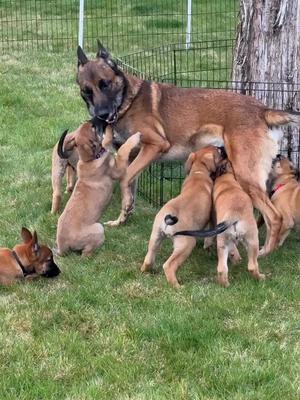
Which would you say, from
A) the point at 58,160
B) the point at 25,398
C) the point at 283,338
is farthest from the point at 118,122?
the point at 25,398

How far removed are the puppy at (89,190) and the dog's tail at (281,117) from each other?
3.88ft

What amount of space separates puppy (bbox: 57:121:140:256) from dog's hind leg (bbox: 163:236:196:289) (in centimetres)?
81

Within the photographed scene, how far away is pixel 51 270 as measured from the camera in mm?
5520

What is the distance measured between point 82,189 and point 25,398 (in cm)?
250

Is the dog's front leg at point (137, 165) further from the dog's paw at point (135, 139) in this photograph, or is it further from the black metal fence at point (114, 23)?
the black metal fence at point (114, 23)

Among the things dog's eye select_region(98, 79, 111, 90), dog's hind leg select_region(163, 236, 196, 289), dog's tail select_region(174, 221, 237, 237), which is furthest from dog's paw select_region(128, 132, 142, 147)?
dog's tail select_region(174, 221, 237, 237)

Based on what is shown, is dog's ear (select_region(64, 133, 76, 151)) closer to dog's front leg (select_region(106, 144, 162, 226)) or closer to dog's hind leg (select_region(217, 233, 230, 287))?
dog's front leg (select_region(106, 144, 162, 226))

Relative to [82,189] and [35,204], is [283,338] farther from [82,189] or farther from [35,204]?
[35,204]

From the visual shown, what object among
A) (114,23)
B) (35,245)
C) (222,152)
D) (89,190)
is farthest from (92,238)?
(114,23)

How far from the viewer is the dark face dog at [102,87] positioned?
6449mm

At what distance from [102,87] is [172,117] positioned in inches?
27.2

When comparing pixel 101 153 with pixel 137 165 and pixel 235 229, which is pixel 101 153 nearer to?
pixel 137 165

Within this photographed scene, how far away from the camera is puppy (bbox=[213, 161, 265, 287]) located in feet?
17.4

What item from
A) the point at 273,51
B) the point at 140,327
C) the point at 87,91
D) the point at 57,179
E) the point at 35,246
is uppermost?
the point at 273,51
